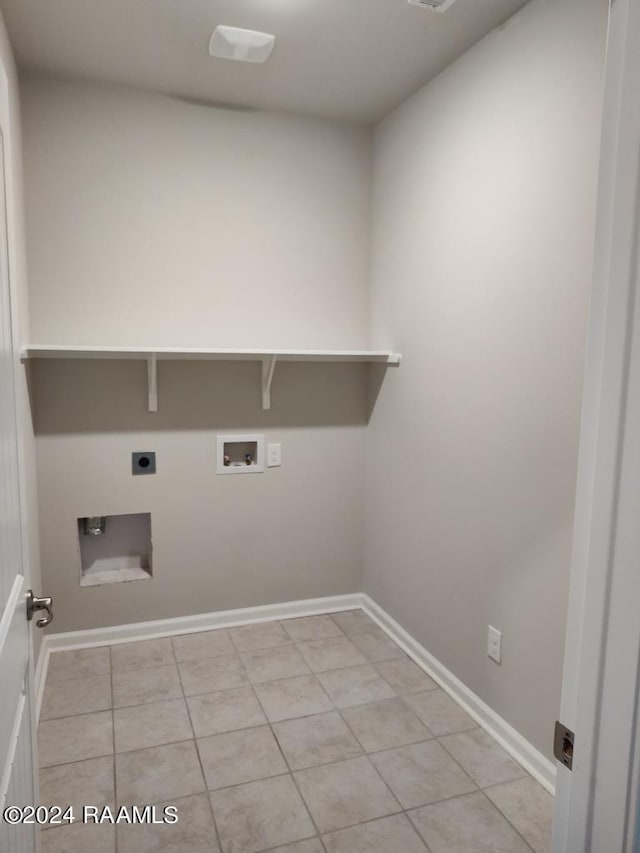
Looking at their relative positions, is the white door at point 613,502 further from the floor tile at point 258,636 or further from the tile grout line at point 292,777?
the floor tile at point 258,636

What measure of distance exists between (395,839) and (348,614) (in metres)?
1.50

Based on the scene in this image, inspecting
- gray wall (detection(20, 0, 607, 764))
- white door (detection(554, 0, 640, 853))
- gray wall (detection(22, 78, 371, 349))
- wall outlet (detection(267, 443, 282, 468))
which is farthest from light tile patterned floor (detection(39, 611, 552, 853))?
gray wall (detection(22, 78, 371, 349))

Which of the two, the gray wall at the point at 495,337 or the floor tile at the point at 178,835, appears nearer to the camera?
the floor tile at the point at 178,835

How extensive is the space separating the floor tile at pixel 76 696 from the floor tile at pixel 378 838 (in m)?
1.08

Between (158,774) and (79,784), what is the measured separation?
25 cm

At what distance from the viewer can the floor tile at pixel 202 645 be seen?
273 centimetres

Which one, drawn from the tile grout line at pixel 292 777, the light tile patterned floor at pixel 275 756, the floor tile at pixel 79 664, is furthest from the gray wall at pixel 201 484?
the tile grout line at pixel 292 777

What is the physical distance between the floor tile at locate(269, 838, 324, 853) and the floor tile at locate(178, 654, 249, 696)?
0.84 metres

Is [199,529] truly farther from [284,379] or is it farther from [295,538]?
[284,379]

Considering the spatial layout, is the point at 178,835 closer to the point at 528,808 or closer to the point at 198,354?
the point at 528,808

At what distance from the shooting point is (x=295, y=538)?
10.3 ft

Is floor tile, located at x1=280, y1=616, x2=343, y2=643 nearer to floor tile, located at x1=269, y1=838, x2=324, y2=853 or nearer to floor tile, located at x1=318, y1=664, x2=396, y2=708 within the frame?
floor tile, located at x1=318, y1=664, x2=396, y2=708

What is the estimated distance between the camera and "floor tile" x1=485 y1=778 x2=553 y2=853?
1.71 m

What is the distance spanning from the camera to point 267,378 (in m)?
2.93
